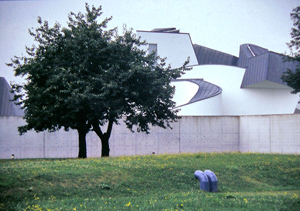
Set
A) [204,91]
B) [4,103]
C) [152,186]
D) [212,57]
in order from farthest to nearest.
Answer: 1. [212,57]
2. [4,103]
3. [204,91]
4. [152,186]

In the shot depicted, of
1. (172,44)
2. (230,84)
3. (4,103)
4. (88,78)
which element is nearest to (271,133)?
(230,84)

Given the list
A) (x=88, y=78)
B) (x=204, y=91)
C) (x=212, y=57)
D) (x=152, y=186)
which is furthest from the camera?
(x=212, y=57)

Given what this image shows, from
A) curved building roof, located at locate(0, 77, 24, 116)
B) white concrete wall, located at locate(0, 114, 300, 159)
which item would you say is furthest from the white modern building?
curved building roof, located at locate(0, 77, 24, 116)

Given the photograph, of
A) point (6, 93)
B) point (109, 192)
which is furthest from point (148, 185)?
point (6, 93)

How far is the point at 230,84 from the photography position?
46.5 meters

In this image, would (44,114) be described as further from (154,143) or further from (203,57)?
(203,57)

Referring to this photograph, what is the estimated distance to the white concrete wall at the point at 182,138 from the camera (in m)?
32.3

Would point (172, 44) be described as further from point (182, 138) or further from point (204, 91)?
point (182, 138)

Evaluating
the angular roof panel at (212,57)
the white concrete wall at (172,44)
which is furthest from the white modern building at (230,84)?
the angular roof panel at (212,57)

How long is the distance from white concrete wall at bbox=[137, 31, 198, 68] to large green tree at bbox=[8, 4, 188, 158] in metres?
22.6

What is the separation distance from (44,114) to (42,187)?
32.3 ft

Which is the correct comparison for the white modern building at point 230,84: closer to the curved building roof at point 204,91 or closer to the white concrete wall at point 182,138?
the curved building roof at point 204,91

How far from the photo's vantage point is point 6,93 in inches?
2053

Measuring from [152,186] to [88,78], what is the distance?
10.1 m
